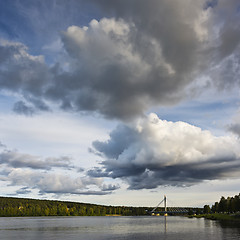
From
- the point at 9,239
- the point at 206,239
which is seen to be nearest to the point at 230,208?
the point at 206,239

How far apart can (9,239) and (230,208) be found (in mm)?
139767

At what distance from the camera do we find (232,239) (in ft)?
245

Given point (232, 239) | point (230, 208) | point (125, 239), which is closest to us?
point (232, 239)

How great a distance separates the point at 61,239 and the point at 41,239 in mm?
6029

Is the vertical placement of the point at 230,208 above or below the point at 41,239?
above

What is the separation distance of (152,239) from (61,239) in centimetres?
2526

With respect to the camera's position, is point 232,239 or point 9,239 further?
point 9,239

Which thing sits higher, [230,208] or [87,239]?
[230,208]

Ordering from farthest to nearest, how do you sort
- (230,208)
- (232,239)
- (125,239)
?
(230,208) < (125,239) < (232,239)

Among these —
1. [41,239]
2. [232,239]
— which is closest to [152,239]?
[232,239]

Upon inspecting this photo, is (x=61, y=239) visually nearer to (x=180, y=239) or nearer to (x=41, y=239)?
(x=41, y=239)

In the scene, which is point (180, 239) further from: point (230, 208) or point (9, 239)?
point (230, 208)

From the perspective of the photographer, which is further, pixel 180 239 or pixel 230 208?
pixel 230 208

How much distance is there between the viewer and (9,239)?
82.4 meters
